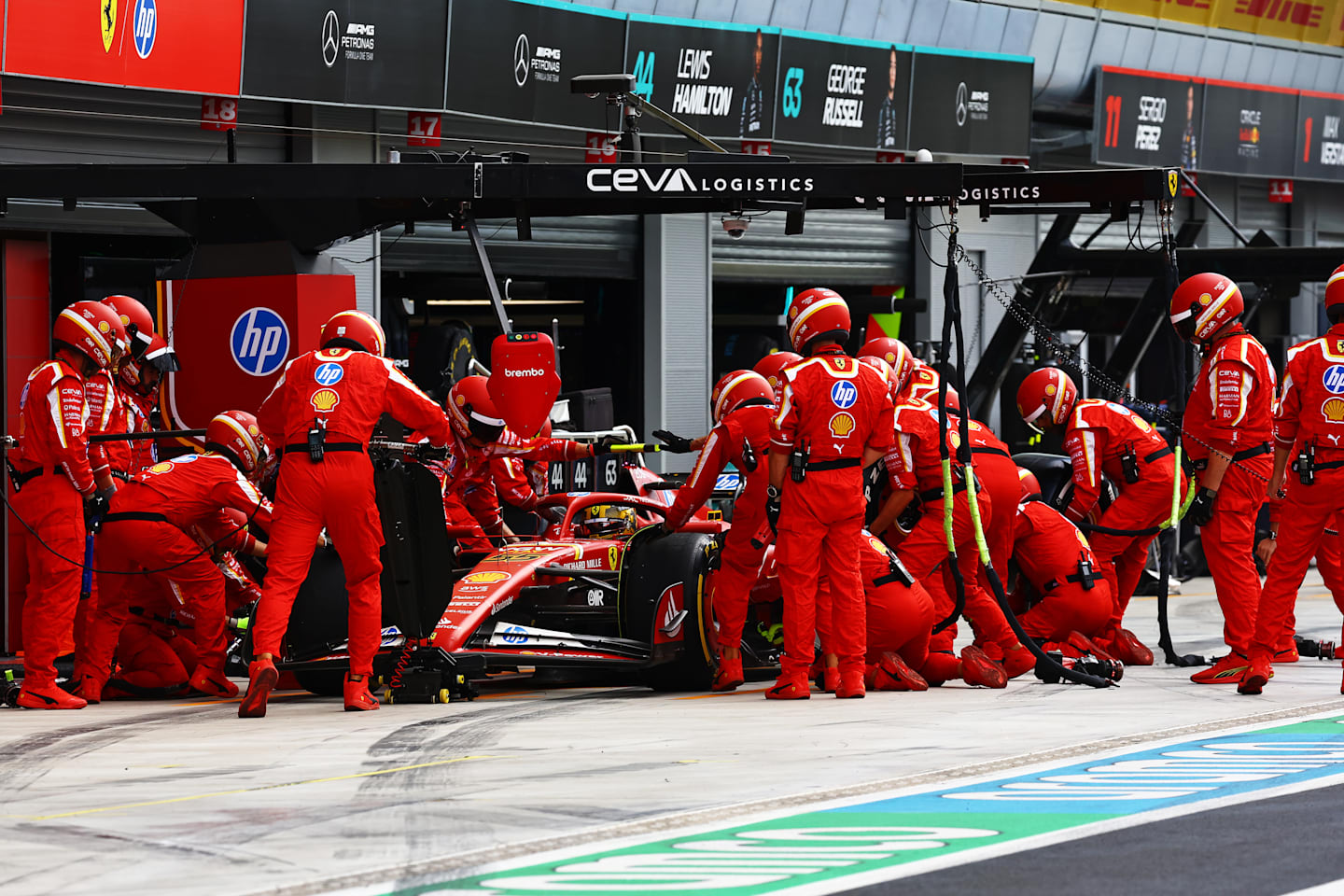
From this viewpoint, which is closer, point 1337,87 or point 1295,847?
point 1295,847

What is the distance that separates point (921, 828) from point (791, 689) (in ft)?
12.3

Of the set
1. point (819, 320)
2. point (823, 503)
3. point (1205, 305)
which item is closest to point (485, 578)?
point (823, 503)

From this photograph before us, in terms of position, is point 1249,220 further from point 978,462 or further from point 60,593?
point 60,593

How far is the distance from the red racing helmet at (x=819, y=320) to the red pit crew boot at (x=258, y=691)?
3.11 m

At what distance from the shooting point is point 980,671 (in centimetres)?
1008

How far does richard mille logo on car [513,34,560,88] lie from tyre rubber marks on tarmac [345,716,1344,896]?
34.1ft

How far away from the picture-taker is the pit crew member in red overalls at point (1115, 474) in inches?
446

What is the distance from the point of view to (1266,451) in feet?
35.0

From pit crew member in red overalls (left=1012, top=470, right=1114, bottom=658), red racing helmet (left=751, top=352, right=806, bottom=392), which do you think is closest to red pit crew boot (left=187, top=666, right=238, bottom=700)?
red racing helmet (left=751, top=352, right=806, bottom=392)

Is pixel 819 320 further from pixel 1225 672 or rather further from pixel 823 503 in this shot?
pixel 1225 672

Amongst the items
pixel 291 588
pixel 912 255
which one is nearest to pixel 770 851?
pixel 291 588

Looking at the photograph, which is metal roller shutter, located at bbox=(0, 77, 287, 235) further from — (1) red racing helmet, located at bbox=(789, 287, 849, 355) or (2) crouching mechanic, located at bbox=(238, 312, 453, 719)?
(1) red racing helmet, located at bbox=(789, 287, 849, 355)

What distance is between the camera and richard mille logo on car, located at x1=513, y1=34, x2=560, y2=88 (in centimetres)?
1648

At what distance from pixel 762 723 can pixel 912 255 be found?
1399cm
